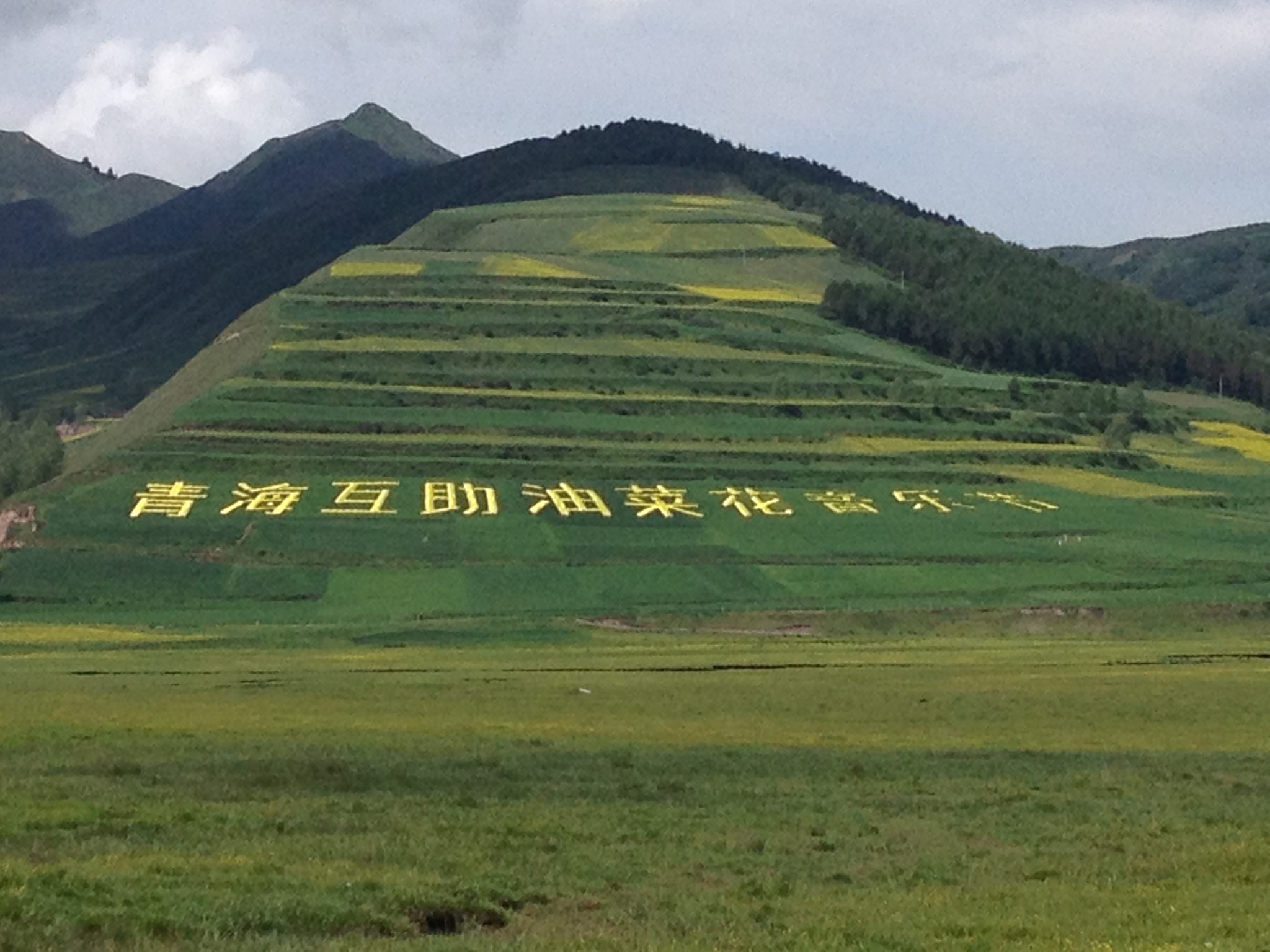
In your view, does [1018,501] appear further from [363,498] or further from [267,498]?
[267,498]

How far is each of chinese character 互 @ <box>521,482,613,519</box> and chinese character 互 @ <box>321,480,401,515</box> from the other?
7.80 m

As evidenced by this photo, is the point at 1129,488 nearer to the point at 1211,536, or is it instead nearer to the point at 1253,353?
the point at 1211,536

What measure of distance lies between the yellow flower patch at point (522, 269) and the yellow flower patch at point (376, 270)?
6338 millimetres

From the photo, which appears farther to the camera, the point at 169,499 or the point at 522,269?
the point at 522,269

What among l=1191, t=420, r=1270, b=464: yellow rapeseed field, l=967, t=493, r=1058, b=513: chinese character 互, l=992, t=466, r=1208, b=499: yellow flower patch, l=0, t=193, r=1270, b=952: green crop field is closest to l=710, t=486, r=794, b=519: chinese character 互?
l=0, t=193, r=1270, b=952: green crop field

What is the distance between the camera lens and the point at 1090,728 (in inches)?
1503

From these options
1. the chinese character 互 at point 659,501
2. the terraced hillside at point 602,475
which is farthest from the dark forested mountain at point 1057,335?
the chinese character 互 at point 659,501

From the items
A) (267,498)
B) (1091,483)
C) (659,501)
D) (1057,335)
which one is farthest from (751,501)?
(1057,335)

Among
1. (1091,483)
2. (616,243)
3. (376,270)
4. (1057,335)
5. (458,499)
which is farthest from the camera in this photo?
(616,243)

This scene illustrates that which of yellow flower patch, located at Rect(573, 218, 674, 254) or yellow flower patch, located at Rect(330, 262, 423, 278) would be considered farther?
yellow flower patch, located at Rect(573, 218, 674, 254)

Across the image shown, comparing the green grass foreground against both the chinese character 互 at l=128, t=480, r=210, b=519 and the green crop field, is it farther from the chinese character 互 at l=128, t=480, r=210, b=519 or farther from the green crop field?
the chinese character 互 at l=128, t=480, r=210, b=519

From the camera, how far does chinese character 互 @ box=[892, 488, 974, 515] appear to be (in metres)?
103

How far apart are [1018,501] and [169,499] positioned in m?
48.2

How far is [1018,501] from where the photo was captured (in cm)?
10650
